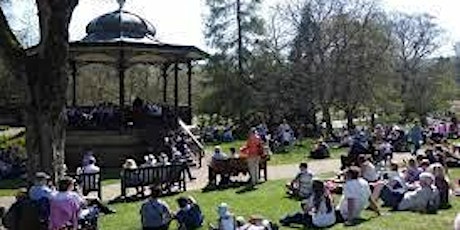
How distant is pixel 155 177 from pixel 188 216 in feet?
19.3

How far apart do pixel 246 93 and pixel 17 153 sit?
23509 millimetres

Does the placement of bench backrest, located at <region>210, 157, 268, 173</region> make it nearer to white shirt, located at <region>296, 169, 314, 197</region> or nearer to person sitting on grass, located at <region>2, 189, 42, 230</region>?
white shirt, located at <region>296, 169, 314, 197</region>

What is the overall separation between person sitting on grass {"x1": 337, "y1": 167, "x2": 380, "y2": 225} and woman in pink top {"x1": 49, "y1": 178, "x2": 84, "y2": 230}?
457cm

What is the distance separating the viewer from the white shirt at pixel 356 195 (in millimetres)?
14164

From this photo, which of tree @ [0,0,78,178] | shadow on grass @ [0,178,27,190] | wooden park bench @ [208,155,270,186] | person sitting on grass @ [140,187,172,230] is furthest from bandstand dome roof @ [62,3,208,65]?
person sitting on grass @ [140,187,172,230]

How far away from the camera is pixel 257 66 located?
49656 millimetres

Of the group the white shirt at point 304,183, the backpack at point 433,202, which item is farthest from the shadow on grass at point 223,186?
the backpack at point 433,202

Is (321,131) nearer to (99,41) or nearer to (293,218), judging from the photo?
(99,41)

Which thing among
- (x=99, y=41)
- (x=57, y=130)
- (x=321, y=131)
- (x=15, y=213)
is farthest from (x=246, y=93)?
(x=15, y=213)

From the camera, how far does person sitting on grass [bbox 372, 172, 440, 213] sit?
1509 cm

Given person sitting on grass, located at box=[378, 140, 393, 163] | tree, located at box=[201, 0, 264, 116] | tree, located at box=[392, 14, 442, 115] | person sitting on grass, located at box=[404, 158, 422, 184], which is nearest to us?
person sitting on grass, located at box=[404, 158, 422, 184]

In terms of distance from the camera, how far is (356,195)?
14172 millimetres

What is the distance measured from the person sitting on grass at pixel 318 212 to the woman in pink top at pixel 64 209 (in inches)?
147

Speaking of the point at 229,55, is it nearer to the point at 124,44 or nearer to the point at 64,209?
the point at 124,44
